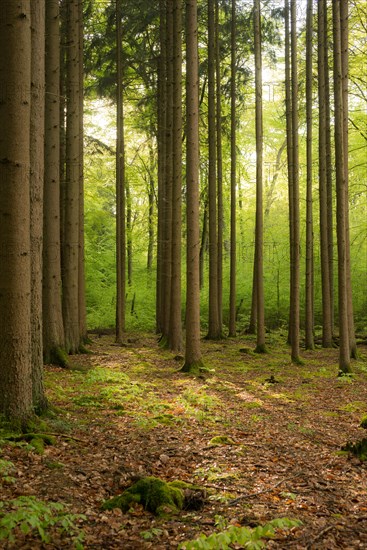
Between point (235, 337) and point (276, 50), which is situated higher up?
point (276, 50)

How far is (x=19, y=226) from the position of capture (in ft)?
18.7

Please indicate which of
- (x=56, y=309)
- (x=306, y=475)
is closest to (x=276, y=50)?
(x=56, y=309)

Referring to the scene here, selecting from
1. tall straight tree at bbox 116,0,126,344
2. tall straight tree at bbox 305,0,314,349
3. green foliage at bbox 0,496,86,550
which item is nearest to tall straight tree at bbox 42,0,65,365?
tall straight tree at bbox 116,0,126,344

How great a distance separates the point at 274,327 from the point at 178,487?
66.2 ft

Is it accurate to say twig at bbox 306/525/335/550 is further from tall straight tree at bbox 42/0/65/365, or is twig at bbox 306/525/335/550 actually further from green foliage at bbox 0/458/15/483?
tall straight tree at bbox 42/0/65/365

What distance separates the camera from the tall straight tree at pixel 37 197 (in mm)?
6684

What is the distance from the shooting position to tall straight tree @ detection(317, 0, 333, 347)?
1575cm

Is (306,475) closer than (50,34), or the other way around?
(306,475)

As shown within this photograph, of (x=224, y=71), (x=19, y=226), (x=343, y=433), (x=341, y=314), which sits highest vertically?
(x=224, y=71)

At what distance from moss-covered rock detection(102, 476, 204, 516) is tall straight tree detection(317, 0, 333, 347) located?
1306cm

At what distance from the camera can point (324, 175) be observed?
17109 mm

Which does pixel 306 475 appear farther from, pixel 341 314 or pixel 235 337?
pixel 235 337

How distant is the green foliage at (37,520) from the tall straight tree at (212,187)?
15.0 m

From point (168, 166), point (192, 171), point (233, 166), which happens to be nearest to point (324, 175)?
point (233, 166)
